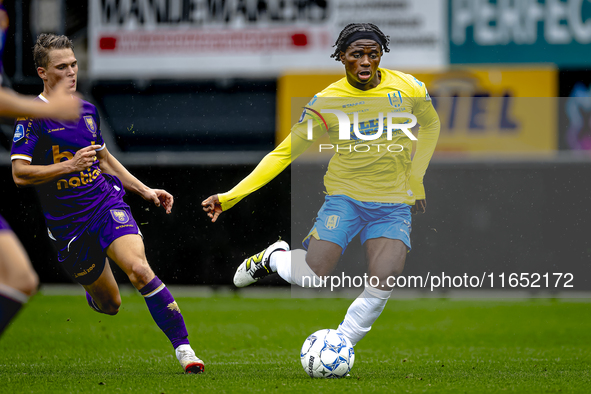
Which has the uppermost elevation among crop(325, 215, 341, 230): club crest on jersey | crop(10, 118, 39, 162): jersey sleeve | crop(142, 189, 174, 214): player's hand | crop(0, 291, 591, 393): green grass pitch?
crop(10, 118, 39, 162): jersey sleeve

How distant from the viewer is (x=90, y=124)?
202 inches

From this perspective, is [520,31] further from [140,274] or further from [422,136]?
[140,274]

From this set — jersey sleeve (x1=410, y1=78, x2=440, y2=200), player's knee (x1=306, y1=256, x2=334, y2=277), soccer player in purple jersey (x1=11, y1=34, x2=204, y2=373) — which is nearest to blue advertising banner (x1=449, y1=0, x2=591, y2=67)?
jersey sleeve (x1=410, y1=78, x2=440, y2=200)

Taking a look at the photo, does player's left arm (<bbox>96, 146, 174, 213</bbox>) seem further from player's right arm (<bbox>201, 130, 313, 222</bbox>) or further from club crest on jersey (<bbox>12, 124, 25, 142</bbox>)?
club crest on jersey (<bbox>12, 124, 25, 142</bbox>)

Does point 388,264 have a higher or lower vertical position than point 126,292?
higher

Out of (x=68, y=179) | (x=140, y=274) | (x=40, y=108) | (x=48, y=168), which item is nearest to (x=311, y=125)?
(x=140, y=274)

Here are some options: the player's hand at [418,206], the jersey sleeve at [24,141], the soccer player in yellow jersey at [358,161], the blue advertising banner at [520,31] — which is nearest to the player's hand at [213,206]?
the soccer player in yellow jersey at [358,161]

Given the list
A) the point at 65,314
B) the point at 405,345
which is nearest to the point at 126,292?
the point at 65,314

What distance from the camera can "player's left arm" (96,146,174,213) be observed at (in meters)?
5.26

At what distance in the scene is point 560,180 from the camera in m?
10.0

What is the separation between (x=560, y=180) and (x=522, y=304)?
1.67m

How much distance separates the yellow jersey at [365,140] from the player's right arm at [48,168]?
92 cm

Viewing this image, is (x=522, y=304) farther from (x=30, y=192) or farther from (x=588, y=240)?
(x=30, y=192)

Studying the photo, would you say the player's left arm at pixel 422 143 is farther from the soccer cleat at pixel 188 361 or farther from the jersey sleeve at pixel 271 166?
the soccer cleat at pixel 188 361
